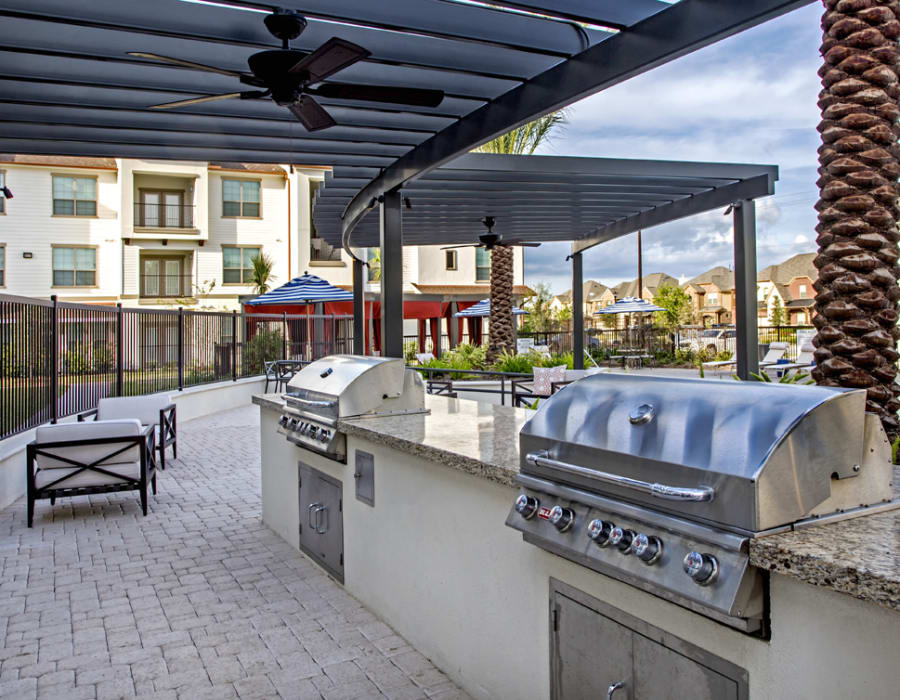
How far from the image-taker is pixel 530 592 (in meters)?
Answer: 2.74

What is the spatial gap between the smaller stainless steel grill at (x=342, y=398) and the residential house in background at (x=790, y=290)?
41.8 m

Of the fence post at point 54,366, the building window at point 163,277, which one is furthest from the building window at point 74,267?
the fence post at point 54,366

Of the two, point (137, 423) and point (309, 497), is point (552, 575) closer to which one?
point (309, 497)

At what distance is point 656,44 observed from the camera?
3277mm

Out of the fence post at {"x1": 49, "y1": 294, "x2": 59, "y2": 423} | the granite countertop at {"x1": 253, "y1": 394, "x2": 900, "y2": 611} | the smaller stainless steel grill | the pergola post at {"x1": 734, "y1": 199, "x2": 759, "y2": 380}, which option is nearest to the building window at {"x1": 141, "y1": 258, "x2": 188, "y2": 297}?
the fence post at {"x1": 49, "y1": 294, "x2": 59, "y2": 423}

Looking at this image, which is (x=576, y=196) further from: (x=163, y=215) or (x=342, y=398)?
(x=163, y=215)

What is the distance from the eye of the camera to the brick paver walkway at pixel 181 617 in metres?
3.38

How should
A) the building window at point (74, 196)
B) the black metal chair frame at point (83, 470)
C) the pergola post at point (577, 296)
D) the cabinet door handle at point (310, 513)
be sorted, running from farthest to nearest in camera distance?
the building window at point (74, 196)
the pergola post at point (577, 296)
the black metal chair frame at point (83, 470)
the cabinet door handle at point (310, 513)

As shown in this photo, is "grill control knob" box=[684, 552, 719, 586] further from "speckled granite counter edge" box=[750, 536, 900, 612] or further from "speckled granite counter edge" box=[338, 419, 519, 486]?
"speckled granite counter edge" box=[338, 419, 519, 486]

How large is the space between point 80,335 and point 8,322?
9.16 feet

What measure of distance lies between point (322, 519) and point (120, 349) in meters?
8.33

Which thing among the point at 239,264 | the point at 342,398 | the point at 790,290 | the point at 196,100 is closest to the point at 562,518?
the point at 342,398

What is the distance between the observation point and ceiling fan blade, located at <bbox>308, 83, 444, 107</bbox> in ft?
13.7

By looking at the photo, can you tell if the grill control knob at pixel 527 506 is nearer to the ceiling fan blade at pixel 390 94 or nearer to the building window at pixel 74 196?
A: the ceiling fan blade at pixel 390 94
